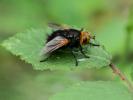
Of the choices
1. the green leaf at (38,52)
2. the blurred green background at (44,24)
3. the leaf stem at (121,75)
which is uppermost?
the green leaf at (38,52)

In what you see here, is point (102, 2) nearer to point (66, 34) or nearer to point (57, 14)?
point (57, 14)

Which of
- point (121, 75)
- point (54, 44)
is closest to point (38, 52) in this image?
point (54, 44)

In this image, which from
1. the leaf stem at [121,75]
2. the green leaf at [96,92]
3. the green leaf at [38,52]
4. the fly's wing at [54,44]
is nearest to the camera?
the green leaf at [96,92]

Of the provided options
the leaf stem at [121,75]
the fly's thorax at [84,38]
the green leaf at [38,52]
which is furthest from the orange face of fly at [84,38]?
the leaf stem at [121,75]

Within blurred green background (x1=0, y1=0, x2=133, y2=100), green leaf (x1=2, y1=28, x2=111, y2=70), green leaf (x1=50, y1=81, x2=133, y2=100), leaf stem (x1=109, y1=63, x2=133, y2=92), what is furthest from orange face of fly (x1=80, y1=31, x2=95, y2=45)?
blurred green background (x1=0, y1=0, x2=133, y2=100)

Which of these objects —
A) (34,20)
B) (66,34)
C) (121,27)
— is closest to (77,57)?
(66,34)

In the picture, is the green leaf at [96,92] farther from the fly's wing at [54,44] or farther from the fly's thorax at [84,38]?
the fly's thorax at [84,38]
